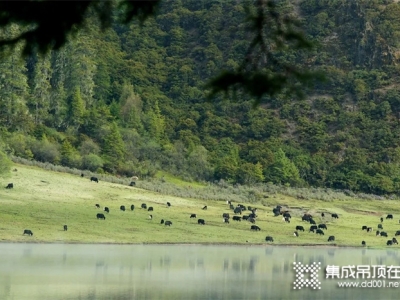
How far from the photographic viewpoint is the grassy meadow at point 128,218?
40.3 m

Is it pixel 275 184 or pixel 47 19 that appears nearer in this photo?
pixel 47 19

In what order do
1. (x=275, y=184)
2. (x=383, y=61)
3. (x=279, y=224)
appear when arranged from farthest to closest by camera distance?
1. (x=383, y=61)
2. (x=275, y=184)
3. (x=279, y=224)

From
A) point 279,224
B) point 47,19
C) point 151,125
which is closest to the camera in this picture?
point 47,19

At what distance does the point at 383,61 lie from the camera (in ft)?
287

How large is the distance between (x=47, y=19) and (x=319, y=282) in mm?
22947

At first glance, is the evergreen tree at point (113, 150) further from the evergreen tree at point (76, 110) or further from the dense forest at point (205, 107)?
the evergreen tree at point (76, 110)

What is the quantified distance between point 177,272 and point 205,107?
176 ft

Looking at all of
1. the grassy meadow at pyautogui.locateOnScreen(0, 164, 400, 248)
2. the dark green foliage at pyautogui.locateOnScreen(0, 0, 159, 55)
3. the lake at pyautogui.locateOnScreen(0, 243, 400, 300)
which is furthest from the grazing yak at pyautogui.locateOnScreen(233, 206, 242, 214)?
the dark green foliage at pyautogui.locateOnScreen(0, 0, 159, 55)

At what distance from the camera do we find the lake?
2475 cm

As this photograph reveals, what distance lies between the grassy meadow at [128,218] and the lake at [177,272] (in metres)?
1.21

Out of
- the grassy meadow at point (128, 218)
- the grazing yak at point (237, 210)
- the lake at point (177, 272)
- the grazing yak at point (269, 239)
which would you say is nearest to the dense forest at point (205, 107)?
the grassy meadow at point (128, 218)

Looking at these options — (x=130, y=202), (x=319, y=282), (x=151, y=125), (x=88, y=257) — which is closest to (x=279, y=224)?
(x=130, y=202)

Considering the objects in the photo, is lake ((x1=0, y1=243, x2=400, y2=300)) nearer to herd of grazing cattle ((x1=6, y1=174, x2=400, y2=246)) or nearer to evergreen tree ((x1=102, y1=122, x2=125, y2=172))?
herd of grazing cattle ((x1=6, y1=174, x2=400, y2=246))

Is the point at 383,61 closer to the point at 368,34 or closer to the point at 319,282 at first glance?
the point at 368,34
